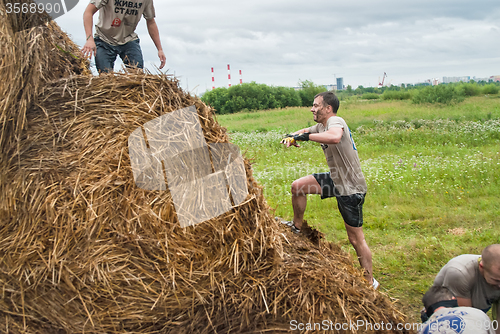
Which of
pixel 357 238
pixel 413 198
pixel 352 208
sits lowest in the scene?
pixel 413 198

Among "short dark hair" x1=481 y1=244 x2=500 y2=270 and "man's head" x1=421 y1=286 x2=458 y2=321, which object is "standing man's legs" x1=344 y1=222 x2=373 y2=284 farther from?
"short dark hair" x1=481 y1=244 x2=500 y2=270

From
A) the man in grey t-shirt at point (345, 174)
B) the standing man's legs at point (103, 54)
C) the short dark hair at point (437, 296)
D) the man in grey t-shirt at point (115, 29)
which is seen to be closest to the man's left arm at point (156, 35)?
the man in grey t-shirt at point (115, 29)

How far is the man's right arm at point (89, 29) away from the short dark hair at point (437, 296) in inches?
163

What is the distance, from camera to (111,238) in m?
2.62

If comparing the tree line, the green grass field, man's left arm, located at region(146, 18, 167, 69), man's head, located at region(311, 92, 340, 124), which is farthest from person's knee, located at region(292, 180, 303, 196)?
the tree line

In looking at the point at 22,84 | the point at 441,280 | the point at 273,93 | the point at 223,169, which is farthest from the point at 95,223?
the point at 273,93

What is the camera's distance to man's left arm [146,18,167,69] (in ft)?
17.1

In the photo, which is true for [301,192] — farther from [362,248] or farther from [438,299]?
[438,299]

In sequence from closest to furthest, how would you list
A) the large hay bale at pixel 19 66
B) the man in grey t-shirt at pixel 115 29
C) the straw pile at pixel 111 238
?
the straw pile at pixel 111 238, the large hay bale at pixel 19 66, the man in grey t-shirt at pixel 115 29

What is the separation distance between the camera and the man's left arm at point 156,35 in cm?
522

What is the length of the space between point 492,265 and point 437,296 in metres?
0.52

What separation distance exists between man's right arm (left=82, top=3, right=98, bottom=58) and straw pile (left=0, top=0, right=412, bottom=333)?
1129 mm

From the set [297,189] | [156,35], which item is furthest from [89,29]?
[297,189]

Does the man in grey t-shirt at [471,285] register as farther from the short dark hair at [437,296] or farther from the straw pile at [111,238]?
the straw pile at [111,238]
